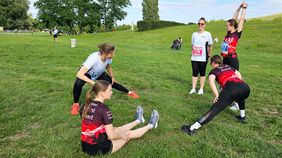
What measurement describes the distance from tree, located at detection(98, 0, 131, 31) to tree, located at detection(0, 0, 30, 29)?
2747cm

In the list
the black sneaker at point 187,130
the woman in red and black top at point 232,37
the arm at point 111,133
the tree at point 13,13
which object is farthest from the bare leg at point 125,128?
the tree at point 13,13

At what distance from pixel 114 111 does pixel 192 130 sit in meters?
1.97

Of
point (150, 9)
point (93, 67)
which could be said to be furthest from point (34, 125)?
point (150, 9)

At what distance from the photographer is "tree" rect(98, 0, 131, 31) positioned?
228 feet

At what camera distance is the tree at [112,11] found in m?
69.6

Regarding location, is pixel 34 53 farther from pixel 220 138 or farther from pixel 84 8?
pixel 84 8

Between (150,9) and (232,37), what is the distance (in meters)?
78.6

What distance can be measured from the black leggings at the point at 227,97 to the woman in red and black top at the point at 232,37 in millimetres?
1754

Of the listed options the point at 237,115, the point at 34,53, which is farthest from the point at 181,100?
the point at 34,53

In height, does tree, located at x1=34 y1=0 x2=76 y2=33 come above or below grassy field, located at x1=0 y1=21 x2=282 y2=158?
above

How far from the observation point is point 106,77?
6.82m

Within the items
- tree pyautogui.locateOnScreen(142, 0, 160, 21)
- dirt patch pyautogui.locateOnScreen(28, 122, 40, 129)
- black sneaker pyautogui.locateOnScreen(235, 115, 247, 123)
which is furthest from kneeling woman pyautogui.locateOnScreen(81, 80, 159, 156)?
tree pyautogui.locateOnScreen(142, 0, 160, 21)

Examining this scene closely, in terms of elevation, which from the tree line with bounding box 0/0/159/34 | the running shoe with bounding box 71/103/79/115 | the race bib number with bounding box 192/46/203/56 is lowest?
the running shoe with bounding box 71/103/79/115

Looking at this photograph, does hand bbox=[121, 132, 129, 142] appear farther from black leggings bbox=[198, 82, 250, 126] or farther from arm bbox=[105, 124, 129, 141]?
black leggings bbox=[198, 82, 250, 126]
